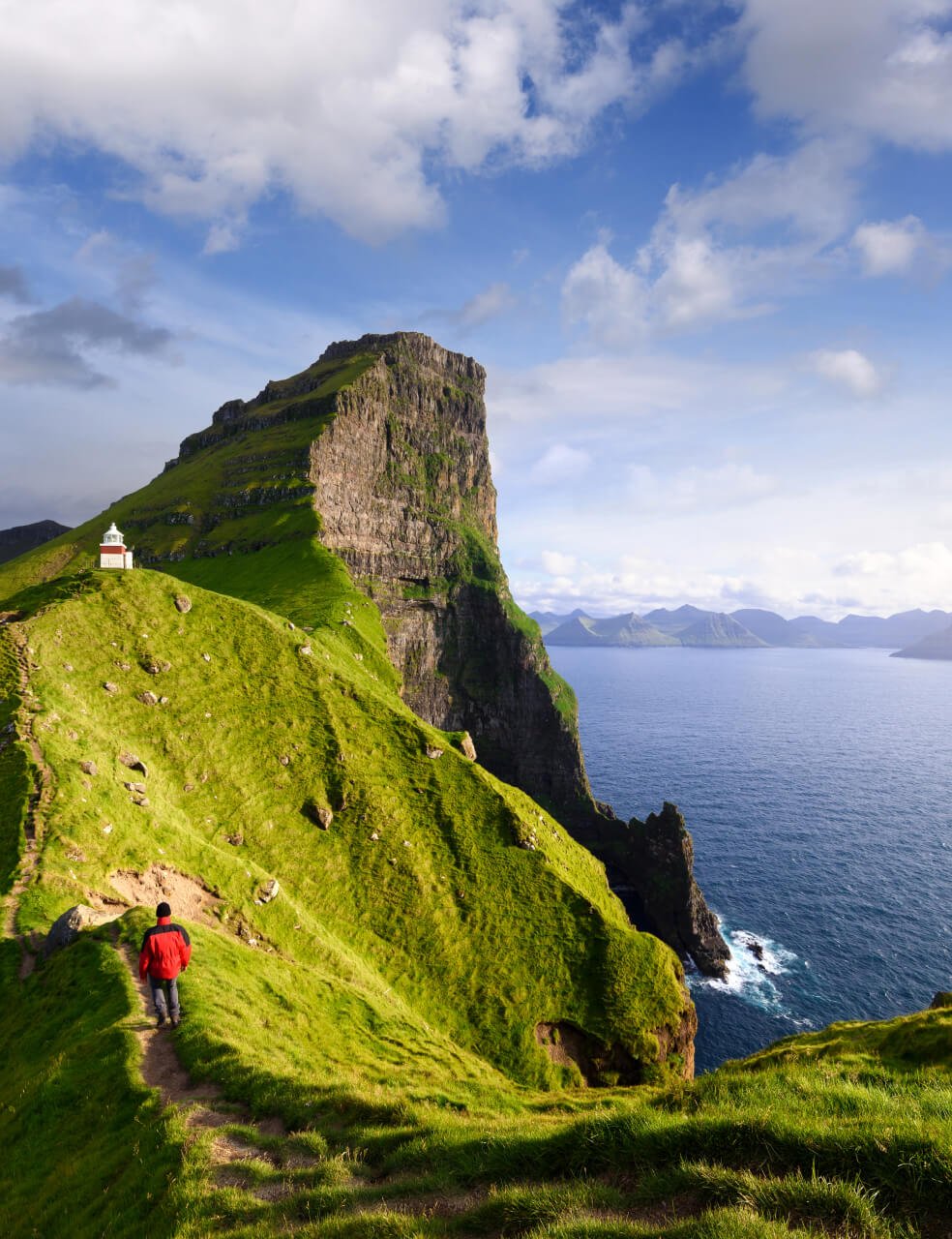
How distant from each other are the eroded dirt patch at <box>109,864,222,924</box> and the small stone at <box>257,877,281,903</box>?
3488mm

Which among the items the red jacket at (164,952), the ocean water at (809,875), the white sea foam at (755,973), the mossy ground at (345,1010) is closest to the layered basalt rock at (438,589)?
the ocean water at (809,875)

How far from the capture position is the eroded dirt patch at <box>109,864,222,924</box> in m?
28.3

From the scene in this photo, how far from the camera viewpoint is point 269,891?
36.1 metres

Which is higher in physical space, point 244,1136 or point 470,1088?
point 244,1136

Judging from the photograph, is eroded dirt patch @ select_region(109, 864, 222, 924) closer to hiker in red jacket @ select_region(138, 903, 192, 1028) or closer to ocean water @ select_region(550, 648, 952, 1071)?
hiker in red jacket @ select_region(138, 903, 192, 1028)

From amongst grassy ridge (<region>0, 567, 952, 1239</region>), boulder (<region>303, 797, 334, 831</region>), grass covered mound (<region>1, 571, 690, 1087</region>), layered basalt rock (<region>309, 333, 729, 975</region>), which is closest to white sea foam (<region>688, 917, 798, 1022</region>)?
layered basalt rock (<region>309, 333, 729, 975</region>)

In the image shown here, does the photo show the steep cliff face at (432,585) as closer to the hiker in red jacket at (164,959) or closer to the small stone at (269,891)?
the small stone at (269,891)

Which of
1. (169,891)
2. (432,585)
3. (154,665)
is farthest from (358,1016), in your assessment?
(432,585)

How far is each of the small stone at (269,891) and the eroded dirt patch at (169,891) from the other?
3.49 m

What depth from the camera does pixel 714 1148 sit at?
33.3 feet

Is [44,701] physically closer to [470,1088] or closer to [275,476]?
[470,1088]

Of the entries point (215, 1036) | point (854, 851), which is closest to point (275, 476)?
point (215, 1036)

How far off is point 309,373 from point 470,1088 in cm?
20331

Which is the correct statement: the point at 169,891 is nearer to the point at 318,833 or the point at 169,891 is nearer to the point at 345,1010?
the point at 345,1010
